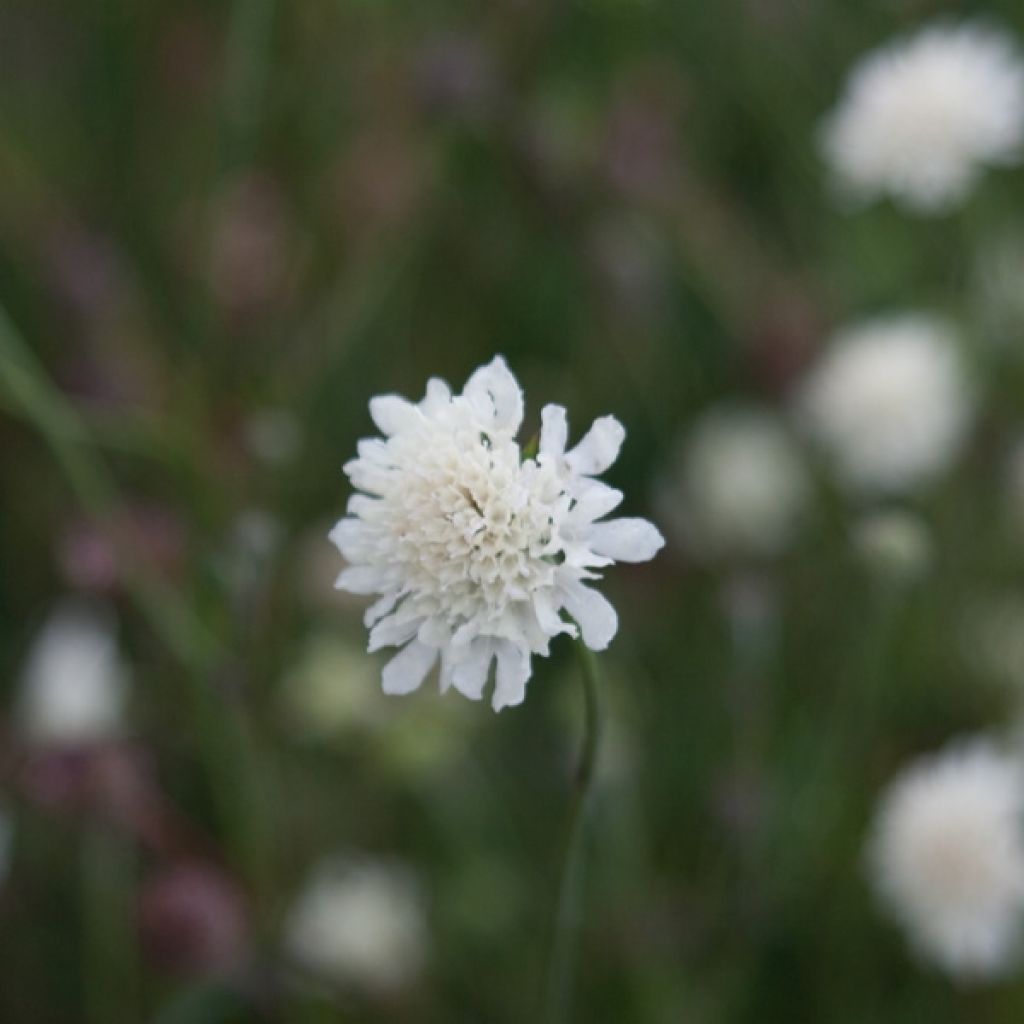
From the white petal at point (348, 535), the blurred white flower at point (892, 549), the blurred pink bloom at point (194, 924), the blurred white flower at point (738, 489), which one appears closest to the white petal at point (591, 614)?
the white petal at point (348, 535)

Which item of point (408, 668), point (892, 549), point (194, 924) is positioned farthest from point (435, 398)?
Result: point (194, 924)

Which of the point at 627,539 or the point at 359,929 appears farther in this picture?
the point at 359,929

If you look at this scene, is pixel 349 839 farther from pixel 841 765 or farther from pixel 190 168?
pixel 190 168

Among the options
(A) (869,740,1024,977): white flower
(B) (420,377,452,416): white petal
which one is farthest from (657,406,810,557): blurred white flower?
(B) (420,377,452,416): white petal

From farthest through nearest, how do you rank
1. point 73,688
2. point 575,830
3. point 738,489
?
point 738,489, point 73,688, point 575,830

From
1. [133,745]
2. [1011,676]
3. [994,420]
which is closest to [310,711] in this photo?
[133,745]

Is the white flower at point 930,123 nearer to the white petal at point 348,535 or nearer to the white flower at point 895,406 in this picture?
the white flower at point 895,406

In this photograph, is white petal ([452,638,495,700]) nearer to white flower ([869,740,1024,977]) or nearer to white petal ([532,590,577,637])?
white petal ([532,590,577,637])

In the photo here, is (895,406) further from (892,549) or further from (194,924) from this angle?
(194,924)
